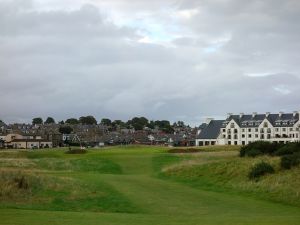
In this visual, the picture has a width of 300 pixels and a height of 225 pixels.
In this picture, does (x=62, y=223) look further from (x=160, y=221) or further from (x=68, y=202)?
(x=68, y=202)

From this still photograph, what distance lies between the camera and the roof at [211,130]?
14862 cm

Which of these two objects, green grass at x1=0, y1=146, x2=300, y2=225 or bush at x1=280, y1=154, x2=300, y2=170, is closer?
green grass at x1=0, y1=146, x2=300, y2=225

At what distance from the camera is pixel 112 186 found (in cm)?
3603

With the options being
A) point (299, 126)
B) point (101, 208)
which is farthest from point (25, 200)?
point (299, 126)

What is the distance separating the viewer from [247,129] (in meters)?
149

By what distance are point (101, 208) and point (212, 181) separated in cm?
1455

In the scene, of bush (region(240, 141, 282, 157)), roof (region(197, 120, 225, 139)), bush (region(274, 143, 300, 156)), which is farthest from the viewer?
roof (region(197, 120, 225, 139))

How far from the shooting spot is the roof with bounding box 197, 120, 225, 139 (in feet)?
488

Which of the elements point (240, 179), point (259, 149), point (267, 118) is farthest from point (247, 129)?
point (240, 179)

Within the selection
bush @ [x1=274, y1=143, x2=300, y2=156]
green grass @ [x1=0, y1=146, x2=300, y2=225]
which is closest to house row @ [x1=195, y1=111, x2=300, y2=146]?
bush @ [x1=274, y1=143, x2=300, y2=156]

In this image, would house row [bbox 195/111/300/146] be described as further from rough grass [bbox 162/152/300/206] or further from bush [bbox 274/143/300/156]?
rough grass [bbox 162/152/300/206]

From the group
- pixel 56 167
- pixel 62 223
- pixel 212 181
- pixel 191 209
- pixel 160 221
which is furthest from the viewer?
pixel 56 167

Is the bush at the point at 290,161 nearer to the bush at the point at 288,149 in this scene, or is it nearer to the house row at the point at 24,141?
the bush at the point at 288,149

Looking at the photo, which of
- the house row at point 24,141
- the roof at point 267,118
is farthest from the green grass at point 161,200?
the house row at point 24,141
